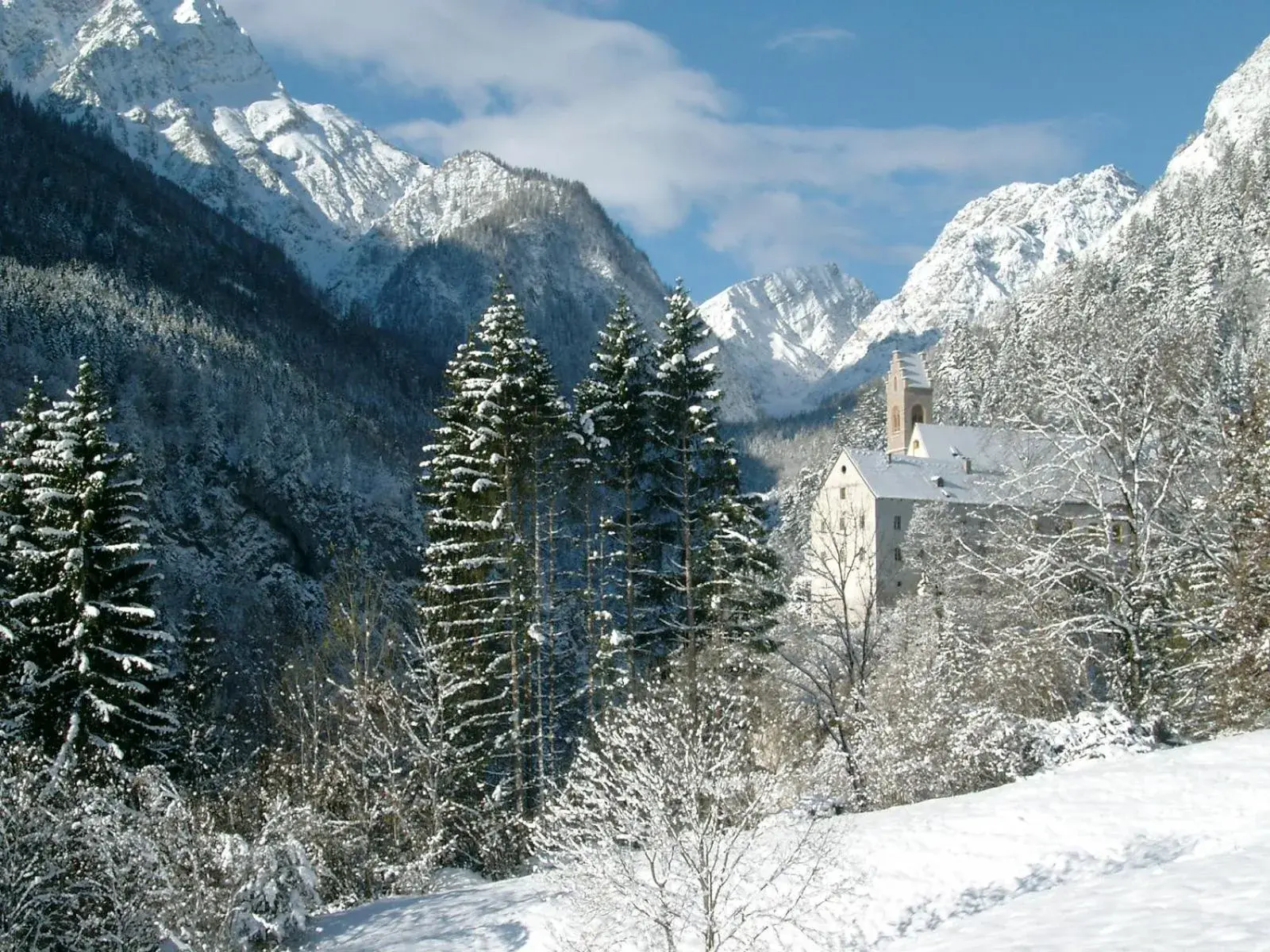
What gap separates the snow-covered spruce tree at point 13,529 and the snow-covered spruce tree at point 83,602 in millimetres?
203

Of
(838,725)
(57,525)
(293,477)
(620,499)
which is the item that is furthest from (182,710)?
(293,477)

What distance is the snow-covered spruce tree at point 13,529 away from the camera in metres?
20.5

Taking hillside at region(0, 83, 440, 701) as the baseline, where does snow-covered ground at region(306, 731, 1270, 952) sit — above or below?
below

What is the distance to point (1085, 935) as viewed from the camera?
965cm

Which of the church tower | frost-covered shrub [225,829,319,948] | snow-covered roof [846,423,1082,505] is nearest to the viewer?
frost-covered shrub [225,829,319,948]

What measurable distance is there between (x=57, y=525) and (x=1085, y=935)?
20.2 meters

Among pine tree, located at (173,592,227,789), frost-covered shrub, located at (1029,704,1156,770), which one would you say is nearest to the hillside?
pine tree, located at (173,592,227,789)

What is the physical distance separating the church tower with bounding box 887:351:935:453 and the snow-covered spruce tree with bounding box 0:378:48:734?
190 feet

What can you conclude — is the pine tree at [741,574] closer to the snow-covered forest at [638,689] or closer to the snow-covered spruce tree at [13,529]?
the snow-covered forest at [638,689]

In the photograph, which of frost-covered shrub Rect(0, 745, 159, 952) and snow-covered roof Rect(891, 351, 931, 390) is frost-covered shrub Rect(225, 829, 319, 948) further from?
snow-covered roof Rect(891, 351, 931, 390)

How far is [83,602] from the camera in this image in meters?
20.8

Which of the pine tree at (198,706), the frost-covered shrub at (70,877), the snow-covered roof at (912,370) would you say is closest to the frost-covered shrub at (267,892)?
the frost-covered shrub at (70,877)

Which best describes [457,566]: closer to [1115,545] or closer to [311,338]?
[1115,545]

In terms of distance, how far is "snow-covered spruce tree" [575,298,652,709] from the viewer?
24625mm
